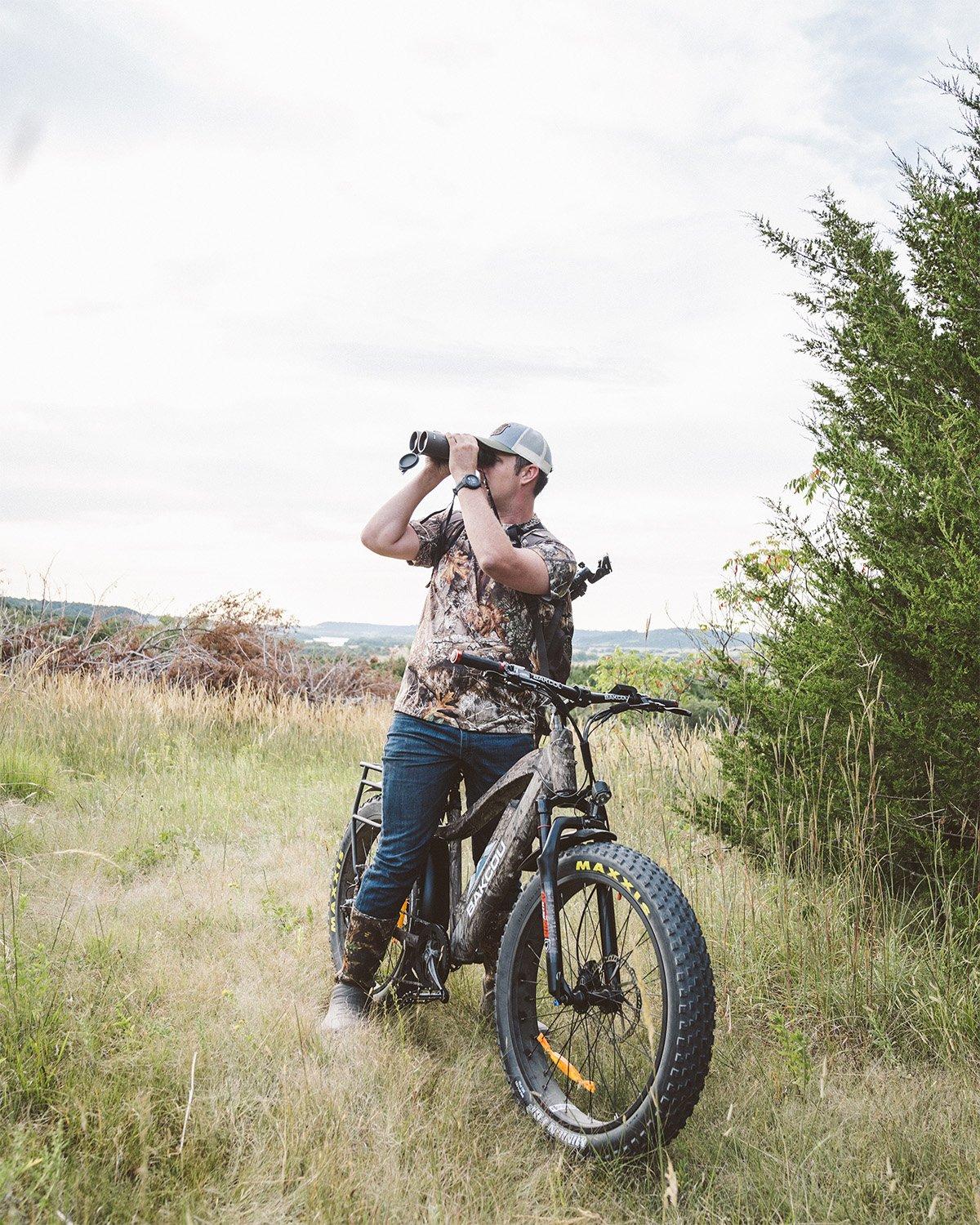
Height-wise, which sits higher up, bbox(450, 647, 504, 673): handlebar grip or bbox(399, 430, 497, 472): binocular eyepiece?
bbox(399, 430, 497, 472): binocular eyepiece

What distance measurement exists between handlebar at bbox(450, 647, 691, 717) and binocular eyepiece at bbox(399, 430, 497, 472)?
28.2 inches

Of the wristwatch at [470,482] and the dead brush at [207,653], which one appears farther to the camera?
the dead brush at [207,653]

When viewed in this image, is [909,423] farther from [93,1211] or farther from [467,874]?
[93,1211]

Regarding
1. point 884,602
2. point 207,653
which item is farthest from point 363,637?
point 884,602

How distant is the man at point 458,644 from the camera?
323 centimetres

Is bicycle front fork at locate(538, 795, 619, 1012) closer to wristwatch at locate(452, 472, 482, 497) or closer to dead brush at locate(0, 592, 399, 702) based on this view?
wristwatch at locate(452, 472, 482, 497)

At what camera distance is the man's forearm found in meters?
3.37

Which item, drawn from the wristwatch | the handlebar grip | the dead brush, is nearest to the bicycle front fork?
the handlebar grip

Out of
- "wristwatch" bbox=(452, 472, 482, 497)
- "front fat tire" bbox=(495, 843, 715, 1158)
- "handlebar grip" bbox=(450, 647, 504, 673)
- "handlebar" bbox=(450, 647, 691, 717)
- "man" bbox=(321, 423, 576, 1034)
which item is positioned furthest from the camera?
"man" bbox=(321, 423, 576, 1034)

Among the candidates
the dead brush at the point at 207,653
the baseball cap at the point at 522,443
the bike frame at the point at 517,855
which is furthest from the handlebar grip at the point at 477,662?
the dead brush at the point at 207,653

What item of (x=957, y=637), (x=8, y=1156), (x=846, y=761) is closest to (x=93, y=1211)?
(x=8, y=1156)

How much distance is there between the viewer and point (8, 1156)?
2.43 m

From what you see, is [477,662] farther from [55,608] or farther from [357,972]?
[55,608]

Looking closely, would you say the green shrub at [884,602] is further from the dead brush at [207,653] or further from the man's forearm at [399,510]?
the dead brush at [207,653]
